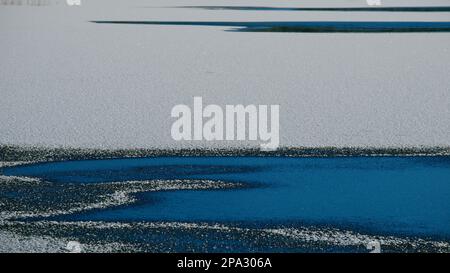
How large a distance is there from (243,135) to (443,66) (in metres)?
2.82

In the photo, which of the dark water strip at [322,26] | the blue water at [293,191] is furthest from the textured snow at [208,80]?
the blue water at [293,191]

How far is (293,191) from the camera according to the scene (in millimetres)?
4258

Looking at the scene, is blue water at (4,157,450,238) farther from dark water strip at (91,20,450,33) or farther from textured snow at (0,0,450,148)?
dark water strip at (91,20,450,33)

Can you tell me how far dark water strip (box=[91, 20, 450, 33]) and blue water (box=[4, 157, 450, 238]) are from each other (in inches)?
169

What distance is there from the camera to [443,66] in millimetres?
7270

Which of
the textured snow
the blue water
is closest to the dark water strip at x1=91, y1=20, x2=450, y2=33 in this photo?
the textured snow

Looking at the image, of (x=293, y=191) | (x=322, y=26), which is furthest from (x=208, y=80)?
(x=322, y=26)

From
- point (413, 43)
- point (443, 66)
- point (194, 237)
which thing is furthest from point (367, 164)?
point (413, 43)

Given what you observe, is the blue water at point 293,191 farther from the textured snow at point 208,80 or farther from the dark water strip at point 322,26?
the dark water strip at point 322,26

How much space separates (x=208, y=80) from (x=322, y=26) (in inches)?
115

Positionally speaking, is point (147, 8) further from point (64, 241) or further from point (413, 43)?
point (64, 241)

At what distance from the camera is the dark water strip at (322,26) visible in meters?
8.93

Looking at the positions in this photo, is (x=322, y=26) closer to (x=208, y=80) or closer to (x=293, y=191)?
(x=208, y=80)

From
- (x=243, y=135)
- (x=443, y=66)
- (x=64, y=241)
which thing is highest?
(x=443, y=66)
